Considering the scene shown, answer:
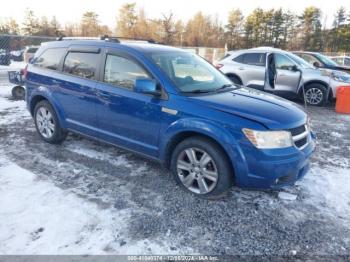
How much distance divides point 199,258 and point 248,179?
40.7 inches

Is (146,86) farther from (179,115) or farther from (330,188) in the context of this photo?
(330,188)

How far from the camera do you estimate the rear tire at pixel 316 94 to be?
30.0ft

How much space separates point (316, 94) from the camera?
30.4ft

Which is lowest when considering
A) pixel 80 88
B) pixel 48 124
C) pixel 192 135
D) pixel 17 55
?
pixel 48 124

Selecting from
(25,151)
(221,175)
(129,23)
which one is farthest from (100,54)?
(129,23)

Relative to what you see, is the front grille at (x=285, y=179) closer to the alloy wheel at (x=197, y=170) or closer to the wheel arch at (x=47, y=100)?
the alloy wheel at (x=197, y=170)

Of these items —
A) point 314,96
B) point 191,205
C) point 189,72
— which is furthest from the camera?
point 314,96

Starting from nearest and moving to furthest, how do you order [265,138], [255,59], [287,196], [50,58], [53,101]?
[265,138] < [287,196] < [53,101] < [50,58] < [255,59]

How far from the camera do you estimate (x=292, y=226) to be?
10.3 feet

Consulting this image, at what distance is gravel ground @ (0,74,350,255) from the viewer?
286cm

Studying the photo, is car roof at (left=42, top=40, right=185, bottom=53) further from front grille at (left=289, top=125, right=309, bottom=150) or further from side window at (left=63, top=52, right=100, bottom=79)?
front grille at (left=289, top=125, right=309, bottom=150)

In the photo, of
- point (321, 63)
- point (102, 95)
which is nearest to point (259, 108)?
point (102, 95)

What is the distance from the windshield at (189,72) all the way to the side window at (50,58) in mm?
1833

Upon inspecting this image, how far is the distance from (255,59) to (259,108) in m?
6.67
